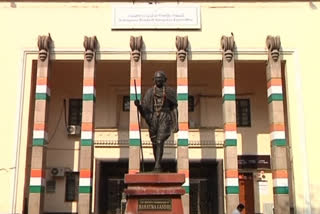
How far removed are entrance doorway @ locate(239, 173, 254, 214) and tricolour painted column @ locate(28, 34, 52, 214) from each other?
27.2 ft

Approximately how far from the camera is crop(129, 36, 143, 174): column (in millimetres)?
17003

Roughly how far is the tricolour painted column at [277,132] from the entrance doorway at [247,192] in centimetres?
268

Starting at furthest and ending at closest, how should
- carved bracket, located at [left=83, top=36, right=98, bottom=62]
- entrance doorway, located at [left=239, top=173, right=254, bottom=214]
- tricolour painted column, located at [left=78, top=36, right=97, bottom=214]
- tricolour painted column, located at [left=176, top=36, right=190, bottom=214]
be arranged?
entrance doorway, located at [left=239, top=173, right=254, bottom=214] → carved bracket, located at [left=83, top=36, right=98, bottom=62] → tricolour painted column, located at [left=176, top=36, right=190, bottom=214] → tricolour painted column, located at [left=78, top=36, right=97, bottom=214]

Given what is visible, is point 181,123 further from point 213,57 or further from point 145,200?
point 145,200

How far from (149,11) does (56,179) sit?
8.25 metres

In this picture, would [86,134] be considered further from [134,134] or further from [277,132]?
[277,132]

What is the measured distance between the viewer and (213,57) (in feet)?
59.0

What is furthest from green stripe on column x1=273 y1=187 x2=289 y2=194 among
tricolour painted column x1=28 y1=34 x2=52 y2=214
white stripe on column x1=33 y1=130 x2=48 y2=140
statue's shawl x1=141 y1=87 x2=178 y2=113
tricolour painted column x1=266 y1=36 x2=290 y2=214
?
white stripe on column x1=33 y1=130 x2=48 y2=140

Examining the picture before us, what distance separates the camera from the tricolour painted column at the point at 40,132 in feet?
55.1

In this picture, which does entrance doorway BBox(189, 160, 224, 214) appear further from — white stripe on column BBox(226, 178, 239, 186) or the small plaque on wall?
the small plaque on wall

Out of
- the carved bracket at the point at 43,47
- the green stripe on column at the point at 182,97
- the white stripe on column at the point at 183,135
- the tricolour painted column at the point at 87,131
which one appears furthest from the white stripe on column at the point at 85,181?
the carved bracket at the point at 43,47

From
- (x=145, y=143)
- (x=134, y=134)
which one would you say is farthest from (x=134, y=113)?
(x=145, y=143)

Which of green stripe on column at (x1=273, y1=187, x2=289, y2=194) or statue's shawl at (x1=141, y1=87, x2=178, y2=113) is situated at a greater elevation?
statue's shawl at (x1=141, y1=87, x2=178, y2=113)

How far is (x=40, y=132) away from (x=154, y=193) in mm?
9558
